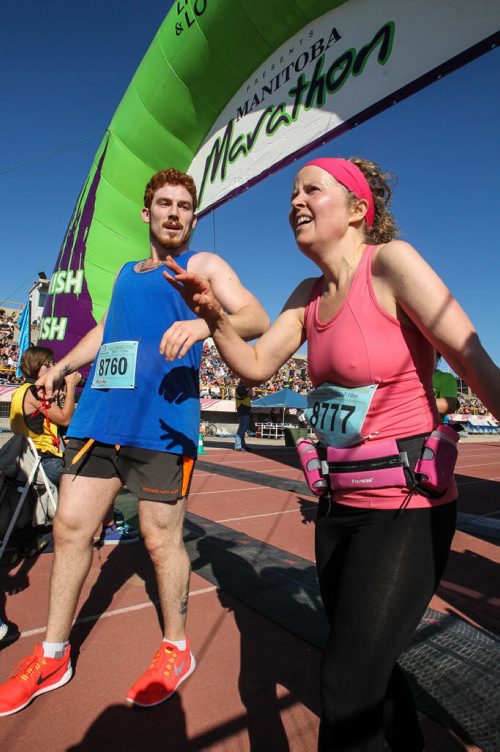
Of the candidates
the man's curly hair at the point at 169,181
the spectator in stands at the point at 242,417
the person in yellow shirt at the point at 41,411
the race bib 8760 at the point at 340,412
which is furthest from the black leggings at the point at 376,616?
the spectator in stands at the point at 242,417

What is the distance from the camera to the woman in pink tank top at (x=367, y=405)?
104cm

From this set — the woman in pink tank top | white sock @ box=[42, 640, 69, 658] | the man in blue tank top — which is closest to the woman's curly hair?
the woman in pink tank top

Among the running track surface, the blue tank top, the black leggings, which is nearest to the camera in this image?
the black leggings

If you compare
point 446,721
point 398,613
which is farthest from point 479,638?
point 398,613

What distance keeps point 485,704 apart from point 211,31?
9125 mm

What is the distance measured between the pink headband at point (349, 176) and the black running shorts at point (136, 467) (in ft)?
4.04

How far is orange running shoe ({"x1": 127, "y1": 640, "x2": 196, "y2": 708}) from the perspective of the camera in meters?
1.74

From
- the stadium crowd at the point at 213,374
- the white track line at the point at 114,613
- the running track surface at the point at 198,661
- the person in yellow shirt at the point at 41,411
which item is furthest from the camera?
the stadium crowd at the point at 213,374

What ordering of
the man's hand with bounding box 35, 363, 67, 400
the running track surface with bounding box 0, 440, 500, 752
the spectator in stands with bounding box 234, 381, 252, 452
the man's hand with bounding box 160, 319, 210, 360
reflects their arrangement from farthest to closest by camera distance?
1. the spectator in stands with bounding box 234, 381, 252, 452
2. the man's hand with bounding box 35, 363, 67, 400
3. the running track surface with bounding box 0, 440, 500, 752
4. the man's hand with bounding box 160, 319, 210, 360

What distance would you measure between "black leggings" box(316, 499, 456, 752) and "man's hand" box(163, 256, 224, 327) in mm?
692

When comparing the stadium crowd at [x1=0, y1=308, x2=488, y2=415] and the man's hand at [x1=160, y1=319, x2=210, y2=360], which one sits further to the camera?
the stadium crowd at [x1=0, y1=308, x2=488, y2=415]

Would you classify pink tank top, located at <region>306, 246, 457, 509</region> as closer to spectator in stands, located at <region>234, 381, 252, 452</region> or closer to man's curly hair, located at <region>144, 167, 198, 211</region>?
man's curly hair, located at <region>144, 167, 198, 211</region>

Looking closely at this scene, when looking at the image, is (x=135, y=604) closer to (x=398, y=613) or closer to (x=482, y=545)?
(x=398, y=613)

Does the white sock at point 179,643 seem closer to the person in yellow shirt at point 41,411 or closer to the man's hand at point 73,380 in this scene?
the person in yellow shirt at point 41,411
